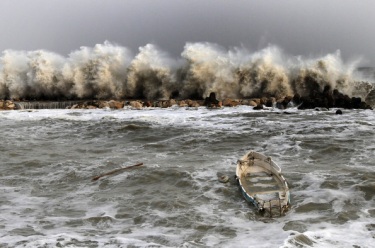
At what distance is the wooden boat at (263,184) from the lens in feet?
25.9

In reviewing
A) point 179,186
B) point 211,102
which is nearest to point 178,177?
point 179,186

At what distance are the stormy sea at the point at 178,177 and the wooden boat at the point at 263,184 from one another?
0.21 meters

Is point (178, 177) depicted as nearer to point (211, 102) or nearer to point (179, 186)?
point (179, 186)

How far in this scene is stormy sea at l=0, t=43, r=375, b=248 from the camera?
22.5ft

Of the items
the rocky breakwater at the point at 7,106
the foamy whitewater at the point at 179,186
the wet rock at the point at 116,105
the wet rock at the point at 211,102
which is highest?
the wet rock at the point at 211,102

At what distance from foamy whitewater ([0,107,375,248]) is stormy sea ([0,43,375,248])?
28 millimetres

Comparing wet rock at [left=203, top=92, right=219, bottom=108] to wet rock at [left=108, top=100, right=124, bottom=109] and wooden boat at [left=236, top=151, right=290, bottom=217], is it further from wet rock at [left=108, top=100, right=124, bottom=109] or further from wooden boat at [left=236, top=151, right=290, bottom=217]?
wooden boat at [left=236, top=151, right=290, bottom=217]

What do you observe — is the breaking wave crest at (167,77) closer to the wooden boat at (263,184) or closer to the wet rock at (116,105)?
the wet rock at (116,105)

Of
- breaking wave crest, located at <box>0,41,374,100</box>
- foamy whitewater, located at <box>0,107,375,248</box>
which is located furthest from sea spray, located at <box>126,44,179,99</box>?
foamy whitewater, located at <box>0,107,375,248</box>

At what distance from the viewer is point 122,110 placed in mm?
24688

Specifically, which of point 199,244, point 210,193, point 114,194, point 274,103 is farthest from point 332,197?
point 274,103

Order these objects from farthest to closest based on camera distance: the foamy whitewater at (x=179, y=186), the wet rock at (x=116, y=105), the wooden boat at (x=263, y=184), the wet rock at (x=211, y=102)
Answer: the wet rock at (x=116, y=105) → the wet rock at (x=211, y=102) → the wooden boat at (x=263, y=184) → the foamy whitewater at (x=179, y=186)

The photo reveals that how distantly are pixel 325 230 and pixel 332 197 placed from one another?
1.72 meters

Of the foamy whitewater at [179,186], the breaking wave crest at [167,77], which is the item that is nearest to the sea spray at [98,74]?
the breaking wave crest at [167,77]
